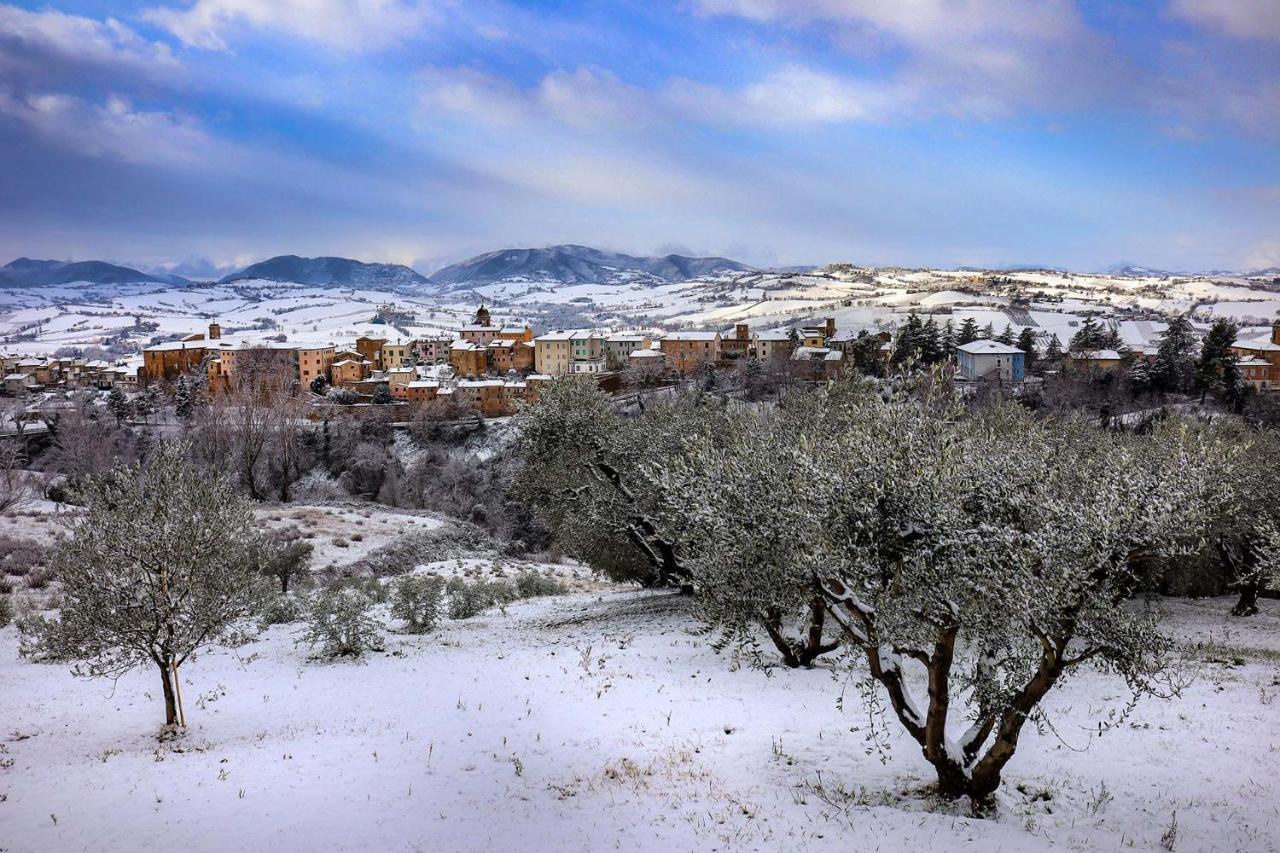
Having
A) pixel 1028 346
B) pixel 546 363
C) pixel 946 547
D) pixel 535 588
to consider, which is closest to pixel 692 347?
pixel 546 363

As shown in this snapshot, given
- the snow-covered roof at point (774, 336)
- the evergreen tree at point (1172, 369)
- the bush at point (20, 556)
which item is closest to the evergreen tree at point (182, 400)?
the bush at point (20, 556)

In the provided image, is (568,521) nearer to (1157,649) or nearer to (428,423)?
(1157,649)

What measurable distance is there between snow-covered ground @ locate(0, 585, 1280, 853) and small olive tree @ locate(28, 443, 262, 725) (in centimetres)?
197

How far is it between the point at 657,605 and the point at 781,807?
1513 cm

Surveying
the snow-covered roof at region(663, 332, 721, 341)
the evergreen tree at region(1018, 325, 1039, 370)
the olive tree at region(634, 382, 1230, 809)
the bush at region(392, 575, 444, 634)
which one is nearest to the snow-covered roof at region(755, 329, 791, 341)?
the snow-covered roof at region(663, 332, 721, 341)

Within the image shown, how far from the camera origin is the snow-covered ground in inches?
387

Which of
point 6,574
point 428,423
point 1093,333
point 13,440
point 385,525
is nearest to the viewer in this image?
point 6,574

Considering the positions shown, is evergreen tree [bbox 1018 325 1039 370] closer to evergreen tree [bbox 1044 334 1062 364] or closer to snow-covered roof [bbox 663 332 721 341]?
evergreen tree [bbox 1044 334 1062 364]

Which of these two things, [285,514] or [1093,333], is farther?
[1093,333]

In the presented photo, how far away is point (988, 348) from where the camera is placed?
92.1m

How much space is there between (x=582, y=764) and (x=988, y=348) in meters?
93.5

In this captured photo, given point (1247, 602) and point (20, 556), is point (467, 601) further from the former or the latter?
point (1247, 602)

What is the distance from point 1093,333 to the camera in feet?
323

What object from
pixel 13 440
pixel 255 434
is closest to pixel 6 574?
pixel 255 434
